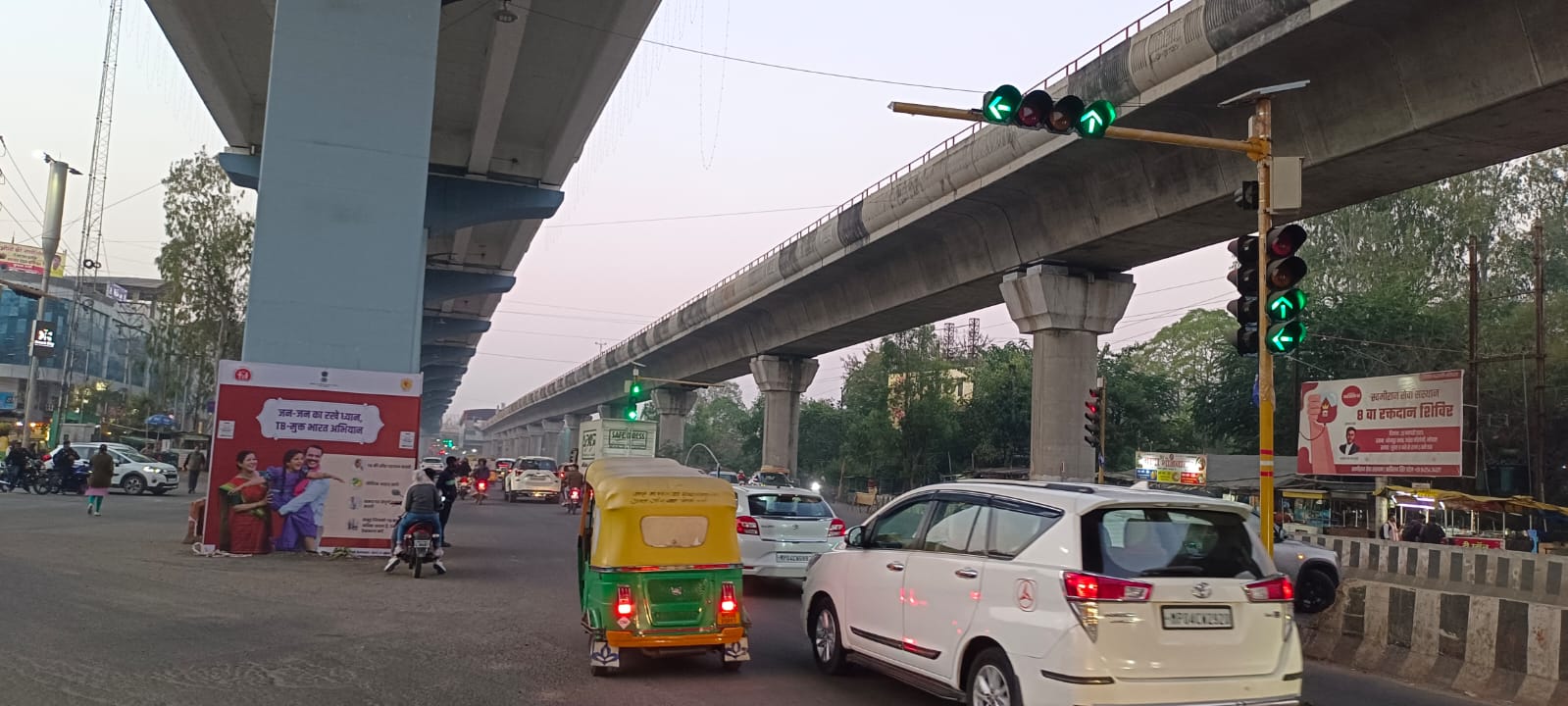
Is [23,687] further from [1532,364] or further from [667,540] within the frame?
[1532,364]

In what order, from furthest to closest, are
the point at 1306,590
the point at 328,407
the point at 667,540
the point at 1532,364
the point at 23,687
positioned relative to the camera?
the point at 1532,364, the point at 328,407, the point at 1306,590, the point at 667,540, the point at 23,687

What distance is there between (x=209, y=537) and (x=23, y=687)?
9952mm

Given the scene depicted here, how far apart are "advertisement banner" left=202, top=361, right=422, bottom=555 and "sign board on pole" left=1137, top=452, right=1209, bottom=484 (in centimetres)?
2520

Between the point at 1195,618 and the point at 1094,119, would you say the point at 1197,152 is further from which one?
the point at 1195,618

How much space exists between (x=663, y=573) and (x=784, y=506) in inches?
237

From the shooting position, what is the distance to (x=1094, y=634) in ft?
19.2

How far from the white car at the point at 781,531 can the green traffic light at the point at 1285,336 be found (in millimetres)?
6039

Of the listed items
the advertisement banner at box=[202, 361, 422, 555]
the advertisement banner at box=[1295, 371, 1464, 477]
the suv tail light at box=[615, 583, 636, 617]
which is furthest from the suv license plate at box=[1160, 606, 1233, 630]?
the advertisement banner at box=[1295, 371, 1464, 477]

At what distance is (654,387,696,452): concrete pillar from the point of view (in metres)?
64.4

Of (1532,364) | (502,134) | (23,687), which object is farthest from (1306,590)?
(1532,364)

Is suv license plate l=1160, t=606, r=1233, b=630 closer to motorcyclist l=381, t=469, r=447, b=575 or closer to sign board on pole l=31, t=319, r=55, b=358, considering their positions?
motorcyclist l=381, t=469, r=447, b=575

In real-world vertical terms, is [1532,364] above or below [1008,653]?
above

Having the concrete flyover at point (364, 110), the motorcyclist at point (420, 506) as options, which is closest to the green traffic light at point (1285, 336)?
the motorcyclist at point (420, 506)

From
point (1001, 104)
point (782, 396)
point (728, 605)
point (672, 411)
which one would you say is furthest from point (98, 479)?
point (672, 411)
